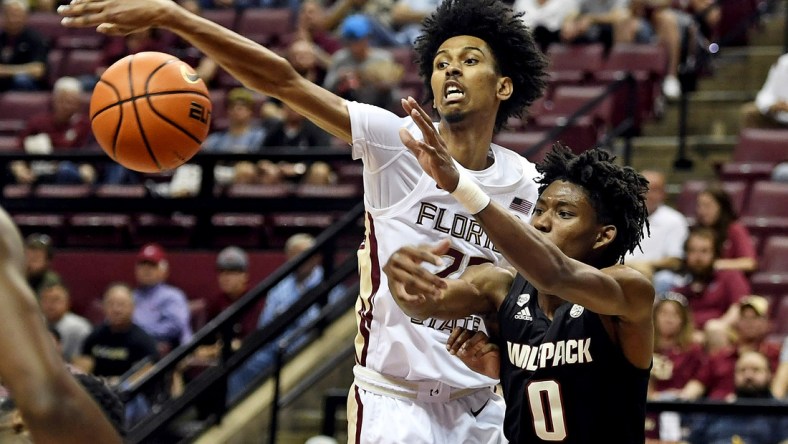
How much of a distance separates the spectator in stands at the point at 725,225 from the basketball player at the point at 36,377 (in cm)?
708

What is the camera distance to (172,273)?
33.8 feet

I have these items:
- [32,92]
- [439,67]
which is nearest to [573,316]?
[439,67]

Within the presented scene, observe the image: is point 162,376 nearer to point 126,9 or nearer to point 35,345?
point 126,9

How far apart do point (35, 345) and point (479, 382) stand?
9.01ft

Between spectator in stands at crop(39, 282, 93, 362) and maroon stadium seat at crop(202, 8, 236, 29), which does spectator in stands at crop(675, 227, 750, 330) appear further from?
maroon stadium seat at crop(202, 8, 236, 29)

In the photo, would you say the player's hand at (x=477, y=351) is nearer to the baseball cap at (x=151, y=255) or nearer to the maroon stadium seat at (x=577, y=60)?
the baseball cap at (x=151, y=255)

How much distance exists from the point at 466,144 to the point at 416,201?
1.00 ft

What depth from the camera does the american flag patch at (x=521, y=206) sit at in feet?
16.8

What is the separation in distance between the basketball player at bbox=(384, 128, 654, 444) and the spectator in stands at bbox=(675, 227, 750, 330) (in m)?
4.47

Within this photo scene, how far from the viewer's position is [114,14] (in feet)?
14.8

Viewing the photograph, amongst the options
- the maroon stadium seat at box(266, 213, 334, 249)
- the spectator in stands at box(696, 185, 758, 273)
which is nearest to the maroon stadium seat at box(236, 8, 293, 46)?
the maroon stadium seat at box(266, 213, 334, 249)

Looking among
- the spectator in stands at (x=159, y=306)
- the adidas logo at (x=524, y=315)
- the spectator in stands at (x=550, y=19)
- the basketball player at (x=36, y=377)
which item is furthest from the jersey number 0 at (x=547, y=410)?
the spectator in stands at (x=550, y=19)

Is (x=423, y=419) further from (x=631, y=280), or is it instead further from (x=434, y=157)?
(x=434, y=157)

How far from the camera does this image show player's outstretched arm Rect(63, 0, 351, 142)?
14.8 ft
